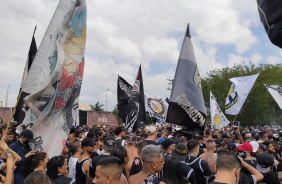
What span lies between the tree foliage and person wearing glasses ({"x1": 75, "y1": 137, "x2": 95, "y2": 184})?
4145 centimetres

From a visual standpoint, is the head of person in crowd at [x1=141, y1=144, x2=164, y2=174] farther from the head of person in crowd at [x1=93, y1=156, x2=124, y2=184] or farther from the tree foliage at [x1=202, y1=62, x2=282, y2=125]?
the tree foliage at [x1=202, y1=62, x2=282, y2=125]

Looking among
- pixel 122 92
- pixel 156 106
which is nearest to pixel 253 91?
pixel 156 106

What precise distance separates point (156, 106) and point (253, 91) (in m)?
30.4

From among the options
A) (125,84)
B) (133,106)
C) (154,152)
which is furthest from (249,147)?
(125,84)

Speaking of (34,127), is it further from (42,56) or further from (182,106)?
(182,106)

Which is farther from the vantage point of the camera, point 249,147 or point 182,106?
point 182,106

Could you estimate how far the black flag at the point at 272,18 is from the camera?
1.35 metres

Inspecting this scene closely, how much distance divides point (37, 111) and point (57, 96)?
474mm

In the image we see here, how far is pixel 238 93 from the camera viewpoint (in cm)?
1641

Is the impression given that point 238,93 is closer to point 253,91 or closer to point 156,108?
point 156,108

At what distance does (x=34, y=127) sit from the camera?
5.80m

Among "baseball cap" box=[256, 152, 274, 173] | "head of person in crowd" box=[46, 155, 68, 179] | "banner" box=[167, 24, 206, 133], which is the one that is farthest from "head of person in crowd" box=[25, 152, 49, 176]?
"banner" box=[167, 24, 206, 133]

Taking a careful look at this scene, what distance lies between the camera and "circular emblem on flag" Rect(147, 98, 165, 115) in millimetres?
18062

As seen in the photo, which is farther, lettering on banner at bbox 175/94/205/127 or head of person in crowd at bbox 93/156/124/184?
lettering on banner at bbox 175/94/205/127
